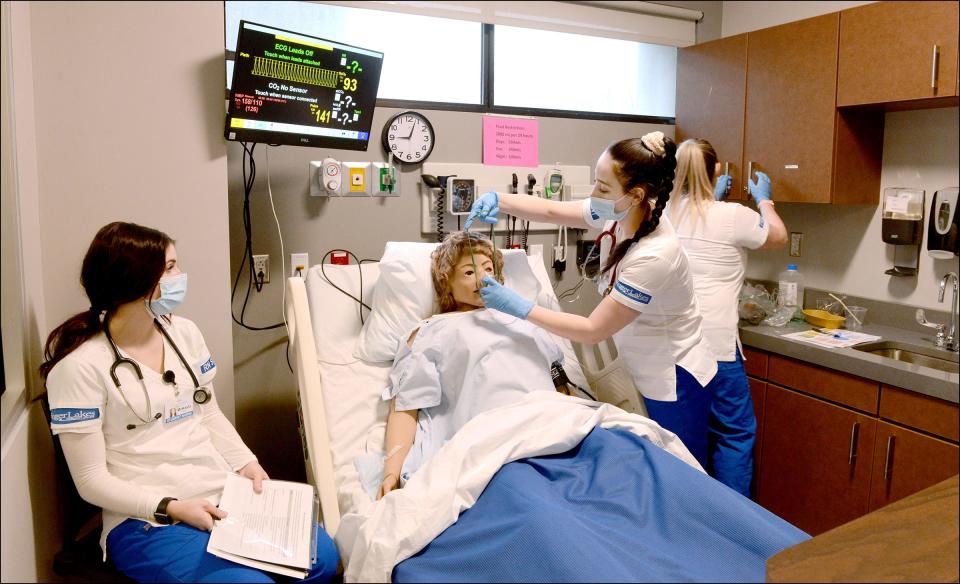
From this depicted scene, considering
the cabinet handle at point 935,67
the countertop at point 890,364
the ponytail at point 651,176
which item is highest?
the cabinet handle at point 935,67

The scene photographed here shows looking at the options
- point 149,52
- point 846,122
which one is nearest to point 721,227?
point 846,122

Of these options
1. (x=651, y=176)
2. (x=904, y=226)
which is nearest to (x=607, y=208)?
(x=651, y=176)

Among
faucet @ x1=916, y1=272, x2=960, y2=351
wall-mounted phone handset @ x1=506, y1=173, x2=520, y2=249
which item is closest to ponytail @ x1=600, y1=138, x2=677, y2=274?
faucet @ x1=916, y1=272, x2=960, y2=351

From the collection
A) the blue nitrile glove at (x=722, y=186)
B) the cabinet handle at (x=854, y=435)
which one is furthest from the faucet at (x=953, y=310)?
the blue nitrile glove at (x=722, y=186)

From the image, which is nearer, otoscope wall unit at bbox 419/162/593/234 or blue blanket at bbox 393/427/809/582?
blue blanket at bbox 393/427/809/582

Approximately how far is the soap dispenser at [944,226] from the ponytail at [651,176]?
32.7 inches

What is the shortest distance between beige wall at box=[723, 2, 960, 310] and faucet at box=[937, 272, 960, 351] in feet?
0.04

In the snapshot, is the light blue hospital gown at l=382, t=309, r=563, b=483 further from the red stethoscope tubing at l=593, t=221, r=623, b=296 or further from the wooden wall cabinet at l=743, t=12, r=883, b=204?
the wooden wall cabinet at l=743, t=12, r=883, b=204

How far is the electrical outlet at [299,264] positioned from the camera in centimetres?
224

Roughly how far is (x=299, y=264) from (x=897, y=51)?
1761 mm

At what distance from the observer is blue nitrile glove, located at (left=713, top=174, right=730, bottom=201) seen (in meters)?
2.54

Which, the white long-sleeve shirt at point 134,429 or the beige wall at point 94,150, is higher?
the beige wall at point 94,150

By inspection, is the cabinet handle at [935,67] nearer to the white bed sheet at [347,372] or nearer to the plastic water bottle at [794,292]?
the plastic water bottle at [794,292]

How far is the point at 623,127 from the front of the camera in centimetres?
283
